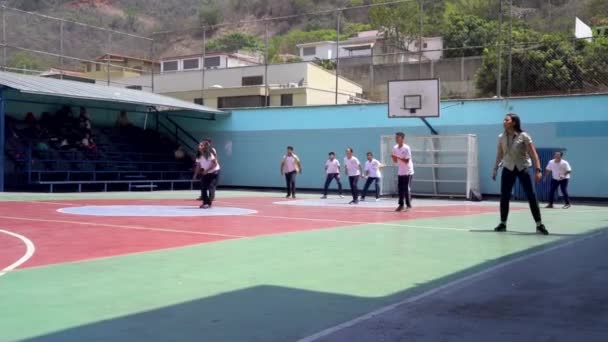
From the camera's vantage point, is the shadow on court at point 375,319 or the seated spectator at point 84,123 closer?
the shadow on court at point 375,319

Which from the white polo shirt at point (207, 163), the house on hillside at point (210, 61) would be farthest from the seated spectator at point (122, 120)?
the house on hillside at point (210, 61)

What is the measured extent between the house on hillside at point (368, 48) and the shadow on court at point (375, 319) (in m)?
24.8

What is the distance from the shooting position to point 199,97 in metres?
41.1

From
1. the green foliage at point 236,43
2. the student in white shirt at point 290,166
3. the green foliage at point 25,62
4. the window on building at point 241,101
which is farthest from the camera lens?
the green foliage at point 236,43

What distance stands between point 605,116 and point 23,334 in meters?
21.8

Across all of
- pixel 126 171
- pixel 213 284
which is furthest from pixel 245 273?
pixel 126 171

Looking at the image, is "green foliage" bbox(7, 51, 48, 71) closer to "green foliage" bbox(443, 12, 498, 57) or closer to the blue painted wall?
the blue painted wall

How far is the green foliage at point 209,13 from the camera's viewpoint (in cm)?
7981

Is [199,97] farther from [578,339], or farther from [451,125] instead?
[578,339]

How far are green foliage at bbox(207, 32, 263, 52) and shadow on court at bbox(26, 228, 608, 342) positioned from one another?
55.4 meters

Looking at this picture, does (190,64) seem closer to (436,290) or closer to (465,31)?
(465,31)

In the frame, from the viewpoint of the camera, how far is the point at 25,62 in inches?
1427

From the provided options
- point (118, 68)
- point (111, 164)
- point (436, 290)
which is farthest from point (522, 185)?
point (118, 68)

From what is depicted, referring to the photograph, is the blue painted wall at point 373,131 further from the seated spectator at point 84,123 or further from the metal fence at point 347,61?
the seated spectator at point 84,123
